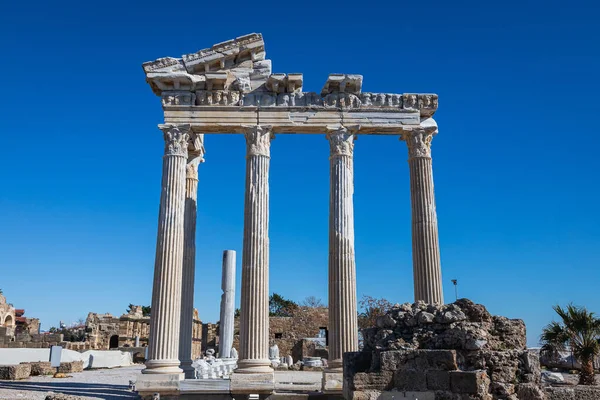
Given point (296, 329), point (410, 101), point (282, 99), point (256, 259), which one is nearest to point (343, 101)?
point (282, 99)

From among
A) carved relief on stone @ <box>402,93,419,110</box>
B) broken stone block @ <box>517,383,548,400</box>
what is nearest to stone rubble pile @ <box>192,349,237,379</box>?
broken stone block @ <box>517,383,548,400</box>

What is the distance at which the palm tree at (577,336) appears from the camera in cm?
1845

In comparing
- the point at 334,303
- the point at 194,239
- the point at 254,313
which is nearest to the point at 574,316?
the point at 334,303

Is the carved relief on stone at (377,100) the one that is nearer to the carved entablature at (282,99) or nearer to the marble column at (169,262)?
the carved entablature at (282,99)

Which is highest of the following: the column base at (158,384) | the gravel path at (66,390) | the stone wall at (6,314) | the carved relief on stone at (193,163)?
the carved relief on stone at (193,163)

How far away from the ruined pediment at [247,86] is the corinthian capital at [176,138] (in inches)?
31.4

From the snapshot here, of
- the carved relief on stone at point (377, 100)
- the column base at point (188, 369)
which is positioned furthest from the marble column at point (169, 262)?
the carved relief on stone at point (377, 100)

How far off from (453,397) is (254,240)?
892 centimetres

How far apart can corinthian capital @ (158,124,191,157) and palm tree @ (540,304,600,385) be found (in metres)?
14.3

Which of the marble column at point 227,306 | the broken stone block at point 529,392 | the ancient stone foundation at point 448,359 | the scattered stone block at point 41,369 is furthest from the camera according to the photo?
the marble column at point 227,306

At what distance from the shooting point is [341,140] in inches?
725

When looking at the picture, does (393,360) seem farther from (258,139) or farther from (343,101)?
(343,101)

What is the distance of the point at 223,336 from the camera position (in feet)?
94.5

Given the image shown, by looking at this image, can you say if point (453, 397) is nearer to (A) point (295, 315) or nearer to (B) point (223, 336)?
(B) point (223, 336)
